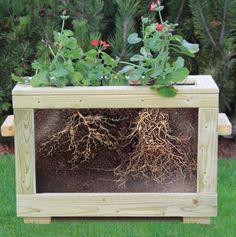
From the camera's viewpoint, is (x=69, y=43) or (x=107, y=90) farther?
(x=69, y=43)

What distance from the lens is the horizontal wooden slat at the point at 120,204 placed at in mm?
3258

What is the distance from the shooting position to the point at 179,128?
3.21 m

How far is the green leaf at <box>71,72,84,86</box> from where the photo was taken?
10.6 ft

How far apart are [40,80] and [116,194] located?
0.62 meters

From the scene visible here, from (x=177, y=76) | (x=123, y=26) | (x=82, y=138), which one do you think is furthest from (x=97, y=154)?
(x=123, y=26)

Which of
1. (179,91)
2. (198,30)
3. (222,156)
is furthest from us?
(222,156)

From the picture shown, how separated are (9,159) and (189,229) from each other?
1723mm

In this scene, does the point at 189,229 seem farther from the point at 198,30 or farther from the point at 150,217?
the point at 198,30

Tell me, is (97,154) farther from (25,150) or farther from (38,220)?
(38,220)

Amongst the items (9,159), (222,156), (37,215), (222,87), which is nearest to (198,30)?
(222,87)

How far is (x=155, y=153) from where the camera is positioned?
324 cm

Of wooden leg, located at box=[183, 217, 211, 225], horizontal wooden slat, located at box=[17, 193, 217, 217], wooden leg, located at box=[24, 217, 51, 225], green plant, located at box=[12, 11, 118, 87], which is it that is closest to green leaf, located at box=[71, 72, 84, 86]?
green plant, located at box=[12, 11, 118, 87]

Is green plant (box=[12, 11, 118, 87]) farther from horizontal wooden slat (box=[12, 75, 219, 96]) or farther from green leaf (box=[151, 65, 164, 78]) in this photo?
green leaf (box=[151, 65, 164, 78])

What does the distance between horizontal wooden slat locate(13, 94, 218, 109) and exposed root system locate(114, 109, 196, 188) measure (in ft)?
0.25
